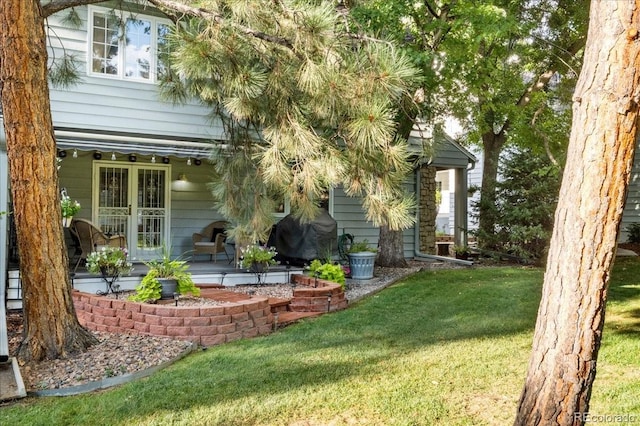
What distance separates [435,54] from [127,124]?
5247 millimetres

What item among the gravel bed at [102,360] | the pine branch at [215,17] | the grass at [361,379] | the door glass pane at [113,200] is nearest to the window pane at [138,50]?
the door glass pane at [113,200]

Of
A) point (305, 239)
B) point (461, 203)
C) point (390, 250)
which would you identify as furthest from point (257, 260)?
point (461, 203)

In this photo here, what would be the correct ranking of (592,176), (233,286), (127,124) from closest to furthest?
(592,176), (233,286), (127,124)

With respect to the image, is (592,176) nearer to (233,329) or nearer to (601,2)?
(601,2)

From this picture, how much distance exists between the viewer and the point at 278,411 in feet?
10.6

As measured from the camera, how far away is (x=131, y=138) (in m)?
7.67

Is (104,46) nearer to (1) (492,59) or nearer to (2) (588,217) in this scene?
(1) (492,59)

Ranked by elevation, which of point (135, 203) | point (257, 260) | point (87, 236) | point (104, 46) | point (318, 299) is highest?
point (104, 46)

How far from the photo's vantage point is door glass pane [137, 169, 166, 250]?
968 centimetres

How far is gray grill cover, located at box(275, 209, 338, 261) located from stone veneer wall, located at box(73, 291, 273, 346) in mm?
3184

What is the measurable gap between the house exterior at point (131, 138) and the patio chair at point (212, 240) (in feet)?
0.90

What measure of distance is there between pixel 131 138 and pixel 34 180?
337 centimetres

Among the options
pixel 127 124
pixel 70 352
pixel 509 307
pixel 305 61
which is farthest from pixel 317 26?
pixel 127 124

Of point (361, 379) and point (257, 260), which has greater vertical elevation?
point (257, 260)
